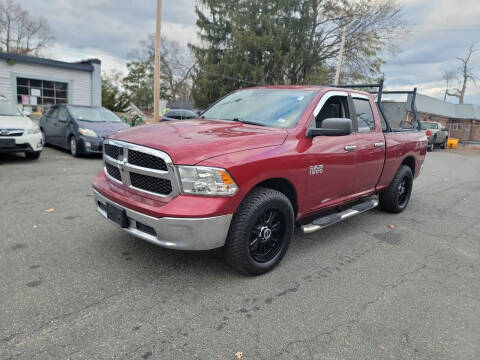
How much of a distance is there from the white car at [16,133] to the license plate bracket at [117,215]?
5.85 m

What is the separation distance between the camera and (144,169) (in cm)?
295

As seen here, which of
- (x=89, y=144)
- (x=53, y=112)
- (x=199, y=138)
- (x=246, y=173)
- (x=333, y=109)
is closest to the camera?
(x=246, y=173)

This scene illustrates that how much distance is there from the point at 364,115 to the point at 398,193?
172 centimetres

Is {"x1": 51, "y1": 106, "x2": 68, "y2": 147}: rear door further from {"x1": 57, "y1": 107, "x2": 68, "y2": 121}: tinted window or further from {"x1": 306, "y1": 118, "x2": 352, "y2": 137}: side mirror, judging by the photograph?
{"x1": 306, "y1": 118, "x2": 352, "y2": 137}: side mirror

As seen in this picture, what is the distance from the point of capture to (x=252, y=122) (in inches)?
151

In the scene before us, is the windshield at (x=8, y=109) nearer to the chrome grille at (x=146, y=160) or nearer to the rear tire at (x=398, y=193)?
the chrome grille at (x=146, y=160)

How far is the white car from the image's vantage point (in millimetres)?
7531

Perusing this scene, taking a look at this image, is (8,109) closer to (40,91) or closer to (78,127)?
(78,127)

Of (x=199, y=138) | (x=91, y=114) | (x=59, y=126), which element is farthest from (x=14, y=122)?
(x=199, y=138)

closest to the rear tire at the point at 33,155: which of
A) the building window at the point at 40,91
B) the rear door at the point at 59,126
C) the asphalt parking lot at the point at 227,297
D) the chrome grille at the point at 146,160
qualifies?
the rear door at the point at 59,126

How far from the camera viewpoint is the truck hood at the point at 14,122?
759 centimetres

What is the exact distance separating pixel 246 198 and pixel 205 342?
1200 millimetres

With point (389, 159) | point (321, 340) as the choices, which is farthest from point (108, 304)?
point (389, 159)

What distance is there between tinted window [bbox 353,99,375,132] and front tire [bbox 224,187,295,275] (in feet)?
6.16
